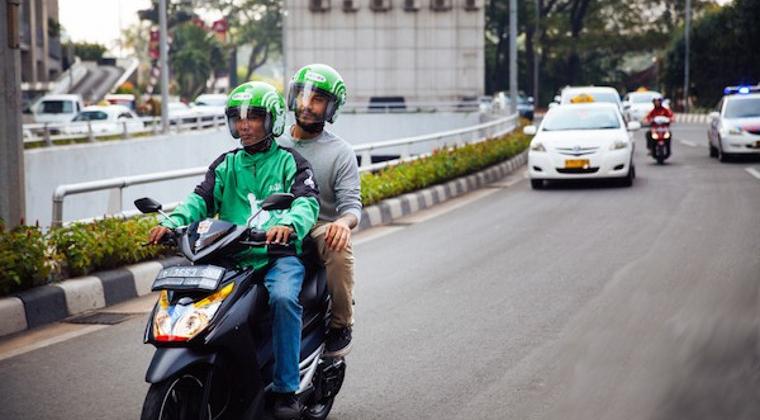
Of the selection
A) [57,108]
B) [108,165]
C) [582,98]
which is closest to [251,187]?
[582,98]

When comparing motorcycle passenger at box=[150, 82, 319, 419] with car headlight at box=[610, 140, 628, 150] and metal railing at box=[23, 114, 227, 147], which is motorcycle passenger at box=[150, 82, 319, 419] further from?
metal railing at box=[23, 114, 227, 147]

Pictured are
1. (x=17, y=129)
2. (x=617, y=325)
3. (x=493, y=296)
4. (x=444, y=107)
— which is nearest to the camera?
(x=617, y=325)

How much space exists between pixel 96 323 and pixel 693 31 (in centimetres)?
6098

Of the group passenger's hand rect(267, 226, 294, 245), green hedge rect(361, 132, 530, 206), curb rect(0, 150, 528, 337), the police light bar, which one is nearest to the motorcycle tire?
passenger's hand rect(267, 226, 294, 245)

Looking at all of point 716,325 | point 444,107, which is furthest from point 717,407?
point 444,107

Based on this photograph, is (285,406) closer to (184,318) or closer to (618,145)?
(184,318)

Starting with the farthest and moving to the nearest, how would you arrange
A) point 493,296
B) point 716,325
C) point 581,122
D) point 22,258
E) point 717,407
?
point 581,122 → point 493,296 → point 22,258 → point 716,325 → point 717,407

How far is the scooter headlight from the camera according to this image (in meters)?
4.51

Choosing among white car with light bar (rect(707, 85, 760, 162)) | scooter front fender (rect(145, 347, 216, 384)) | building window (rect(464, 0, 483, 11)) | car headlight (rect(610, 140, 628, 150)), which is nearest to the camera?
scooter front fender (rect(145, 347, 216, 384))

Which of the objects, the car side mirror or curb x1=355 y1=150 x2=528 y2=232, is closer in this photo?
the car side mirror

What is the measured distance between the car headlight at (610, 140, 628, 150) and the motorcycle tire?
1589 centimetres

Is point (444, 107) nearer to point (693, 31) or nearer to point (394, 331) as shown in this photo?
point (693, 31)

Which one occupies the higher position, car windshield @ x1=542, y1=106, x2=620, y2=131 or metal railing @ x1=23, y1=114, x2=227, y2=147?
car windshield @ x1=542, y1=106, x2=620, y2=131

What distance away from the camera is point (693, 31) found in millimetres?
65500
